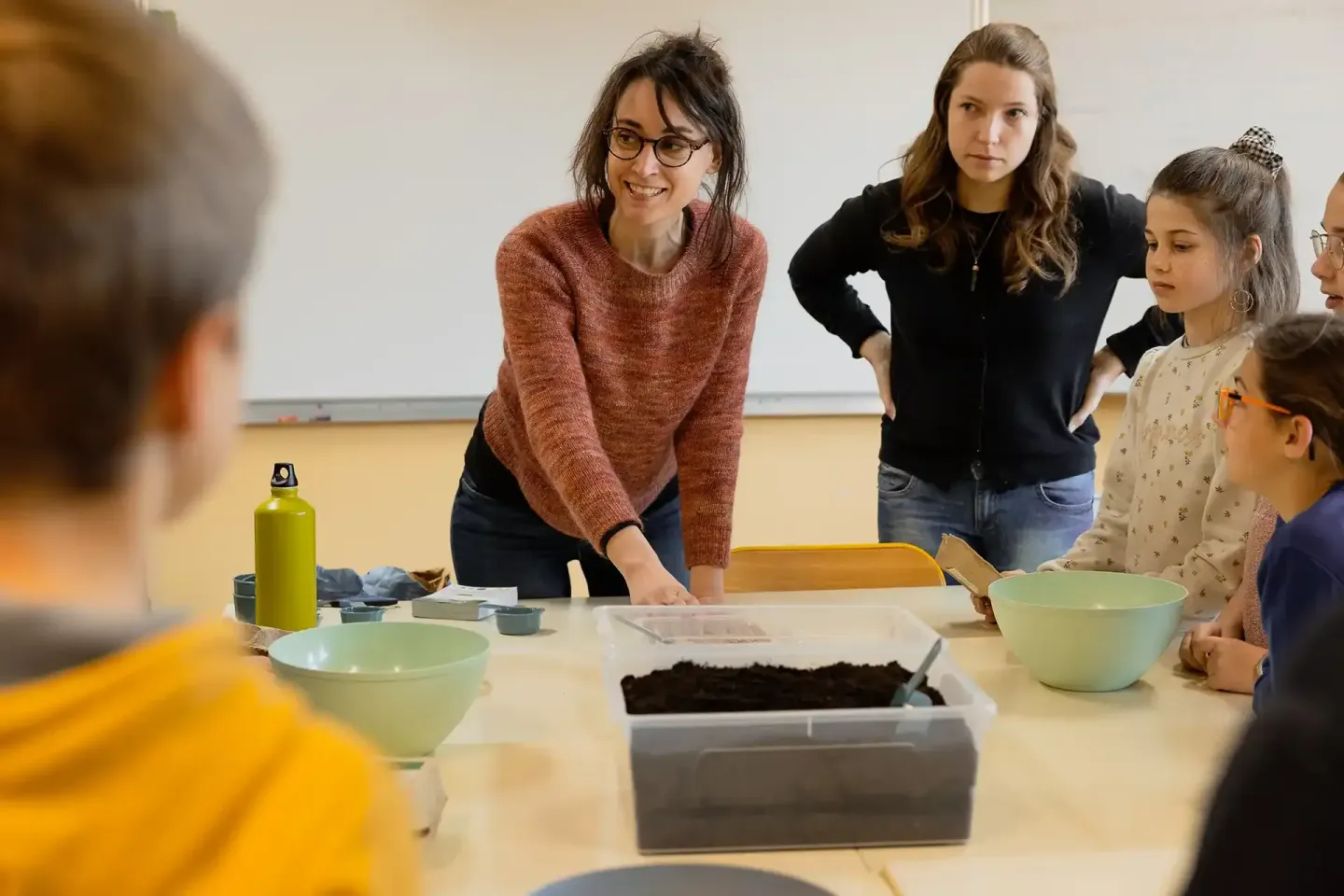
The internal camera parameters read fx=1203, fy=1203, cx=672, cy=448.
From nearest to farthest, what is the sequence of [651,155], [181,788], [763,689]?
[181,788] < [763,689] < [651,155]

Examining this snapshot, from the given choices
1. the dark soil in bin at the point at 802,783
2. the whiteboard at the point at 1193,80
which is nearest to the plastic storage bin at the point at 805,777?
the dark soil in bin at the point at 802,783

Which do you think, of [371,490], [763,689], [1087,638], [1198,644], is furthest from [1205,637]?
[371,490]

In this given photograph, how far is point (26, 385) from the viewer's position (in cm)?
40

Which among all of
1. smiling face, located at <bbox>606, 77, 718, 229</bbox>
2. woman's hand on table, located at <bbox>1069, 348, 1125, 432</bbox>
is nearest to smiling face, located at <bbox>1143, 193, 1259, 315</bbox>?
woman's hand on table, located at <bbox>1069, 348, 1125, 432</bbox>

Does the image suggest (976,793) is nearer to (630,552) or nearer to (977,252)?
(630,552)

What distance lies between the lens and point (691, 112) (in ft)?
5.14

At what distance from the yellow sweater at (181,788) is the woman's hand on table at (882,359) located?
5.97 feet

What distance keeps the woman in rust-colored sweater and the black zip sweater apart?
47cm

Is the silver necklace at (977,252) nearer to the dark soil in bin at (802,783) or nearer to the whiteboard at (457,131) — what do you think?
the whiteboard at (457,131)

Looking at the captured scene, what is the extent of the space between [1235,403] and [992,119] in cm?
79

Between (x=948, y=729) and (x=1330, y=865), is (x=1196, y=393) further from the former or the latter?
(x=1330, y=865)

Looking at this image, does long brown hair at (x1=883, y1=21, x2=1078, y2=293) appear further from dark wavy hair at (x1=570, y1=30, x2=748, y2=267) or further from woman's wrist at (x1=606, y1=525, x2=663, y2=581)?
woman's wrist at (x1=606, y1=525, x2=663, y2=581)

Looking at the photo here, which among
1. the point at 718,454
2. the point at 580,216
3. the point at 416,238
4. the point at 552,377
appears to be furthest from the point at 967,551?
the point at 416,238

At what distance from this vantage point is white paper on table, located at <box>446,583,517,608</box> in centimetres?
161
